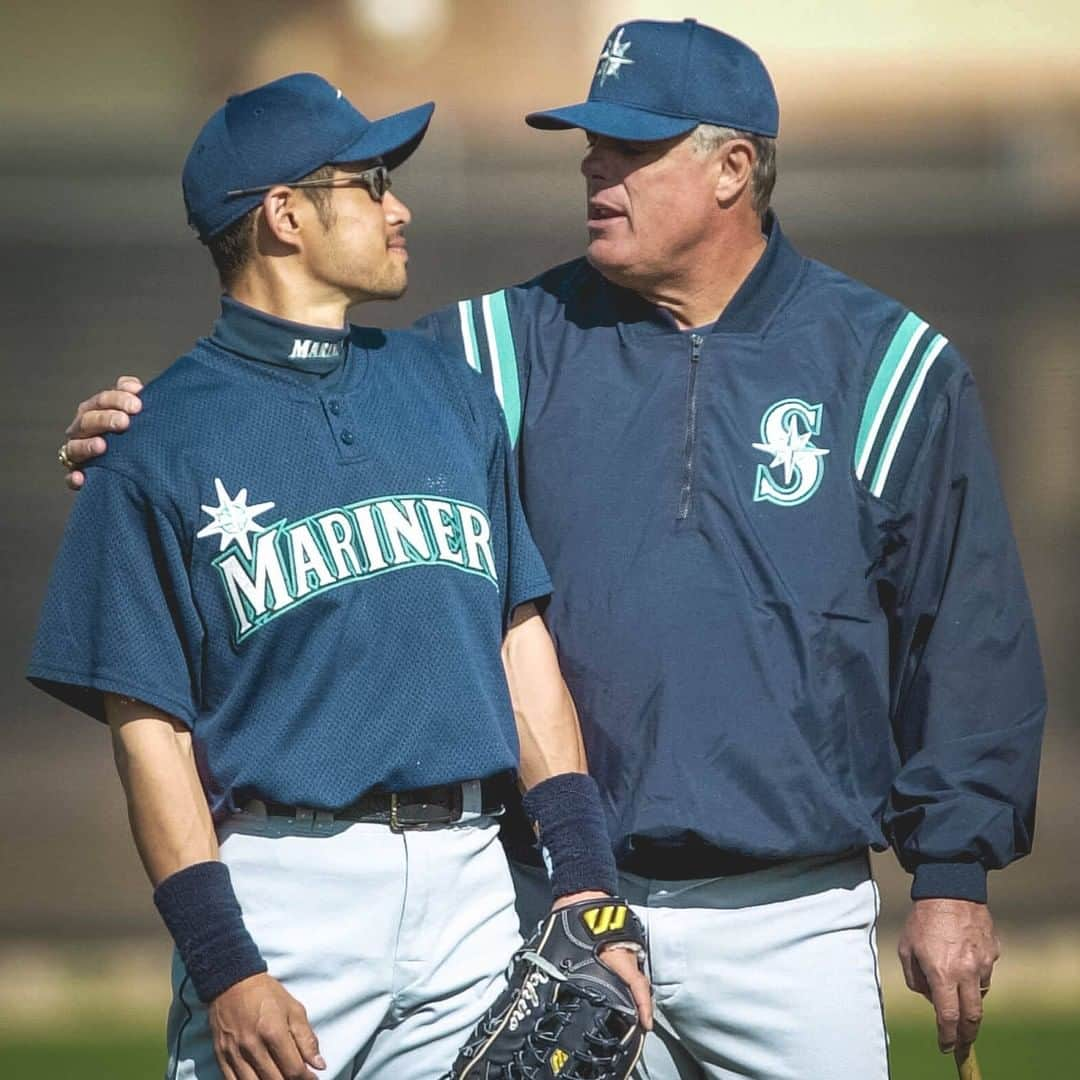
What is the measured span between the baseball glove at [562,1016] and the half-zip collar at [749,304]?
779 millimetres

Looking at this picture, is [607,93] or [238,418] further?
[607,93]

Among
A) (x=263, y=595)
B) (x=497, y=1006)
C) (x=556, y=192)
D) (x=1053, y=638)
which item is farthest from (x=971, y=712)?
(x=556, y=192)

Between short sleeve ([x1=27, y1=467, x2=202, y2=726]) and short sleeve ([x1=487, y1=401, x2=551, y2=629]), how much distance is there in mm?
377

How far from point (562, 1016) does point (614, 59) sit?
126cm

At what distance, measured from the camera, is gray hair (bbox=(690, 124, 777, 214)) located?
243 cm

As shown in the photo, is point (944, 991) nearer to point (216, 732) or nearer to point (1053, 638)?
point (216, 732)

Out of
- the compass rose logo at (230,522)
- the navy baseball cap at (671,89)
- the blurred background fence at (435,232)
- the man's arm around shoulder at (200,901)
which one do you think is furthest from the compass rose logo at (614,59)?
the blurred background fence at (435,232)

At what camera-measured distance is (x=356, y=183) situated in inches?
83.8

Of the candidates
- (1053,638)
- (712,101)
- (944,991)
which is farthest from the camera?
(1053,638)

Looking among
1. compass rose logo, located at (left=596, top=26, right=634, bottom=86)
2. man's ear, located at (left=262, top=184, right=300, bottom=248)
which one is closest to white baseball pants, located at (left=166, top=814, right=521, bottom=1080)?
man's ear, located at (left=262, top=184, right=300, bottom=248)

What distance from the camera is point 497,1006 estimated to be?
6.58 ft

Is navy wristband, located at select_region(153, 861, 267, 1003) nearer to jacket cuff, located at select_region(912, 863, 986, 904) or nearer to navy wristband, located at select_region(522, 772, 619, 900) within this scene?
navy wristband, located at select_region(522, 772, 619, 900)

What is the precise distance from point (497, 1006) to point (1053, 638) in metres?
3.48

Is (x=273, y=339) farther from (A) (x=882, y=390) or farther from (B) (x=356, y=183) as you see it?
(A) (x=882, y=390)
